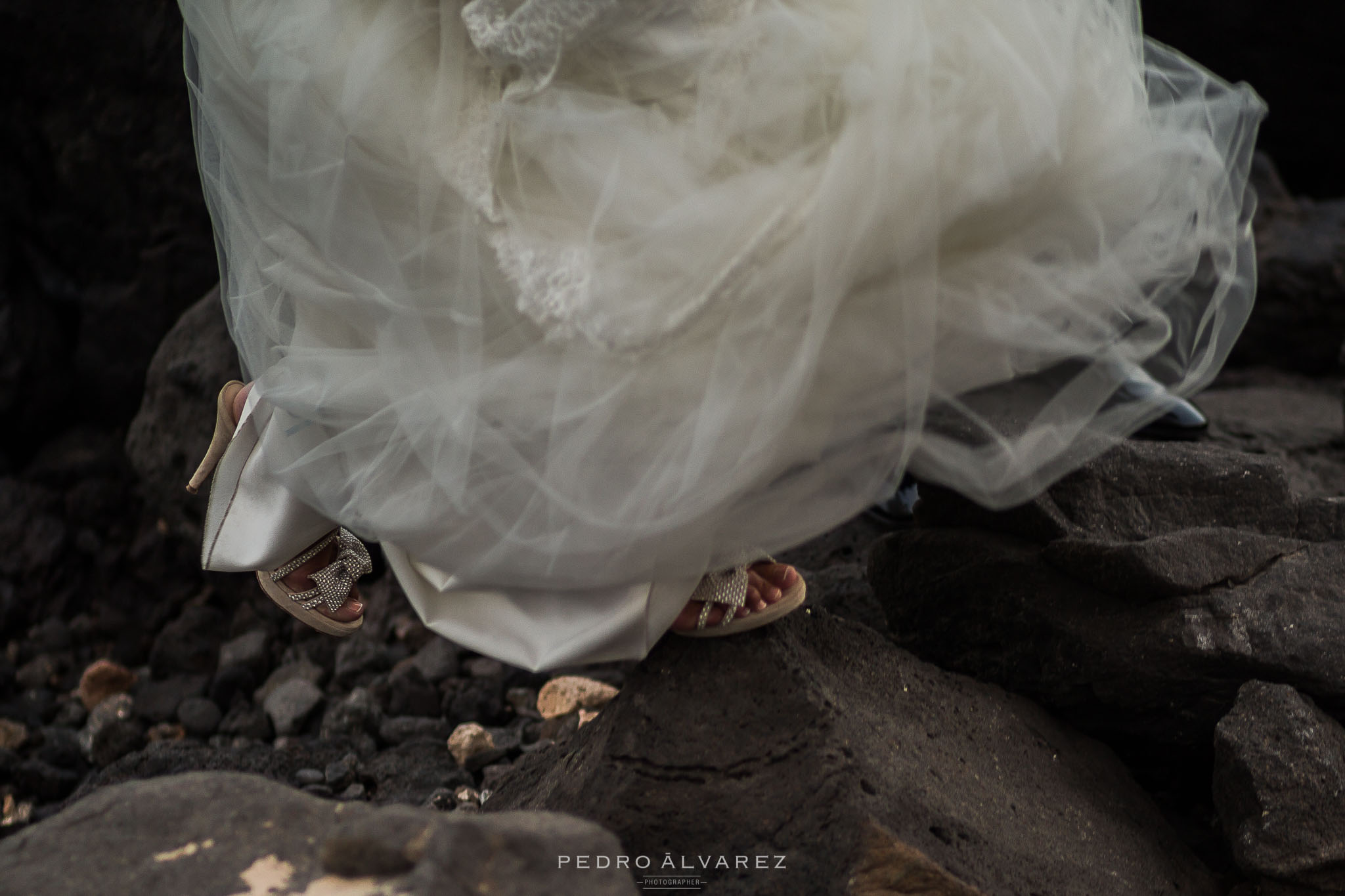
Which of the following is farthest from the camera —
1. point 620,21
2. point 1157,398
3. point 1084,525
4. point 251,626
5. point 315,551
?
point 251,626

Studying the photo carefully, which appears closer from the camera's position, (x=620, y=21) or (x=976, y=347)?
(x=620, y=21)

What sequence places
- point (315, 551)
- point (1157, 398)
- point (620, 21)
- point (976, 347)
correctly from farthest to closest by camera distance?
point (315, 551) < point (1157, 398) < point (976, 347) < point (620, 21)

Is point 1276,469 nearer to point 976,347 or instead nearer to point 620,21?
point 976,347

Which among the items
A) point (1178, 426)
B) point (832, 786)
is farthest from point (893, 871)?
point (1178, 426)

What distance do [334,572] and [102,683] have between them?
1343 mm

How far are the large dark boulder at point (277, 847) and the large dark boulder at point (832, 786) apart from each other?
357mm

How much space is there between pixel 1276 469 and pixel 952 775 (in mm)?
893

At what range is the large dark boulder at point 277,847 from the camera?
987 millimetres

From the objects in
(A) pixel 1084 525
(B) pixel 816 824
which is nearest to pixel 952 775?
(B) pixel 816 824

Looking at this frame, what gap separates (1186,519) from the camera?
1900 millimetres

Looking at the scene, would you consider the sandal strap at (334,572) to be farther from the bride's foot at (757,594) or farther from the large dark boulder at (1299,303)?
the large dark boulder at (1299,303)

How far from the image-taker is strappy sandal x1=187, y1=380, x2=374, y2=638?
5.30 feet

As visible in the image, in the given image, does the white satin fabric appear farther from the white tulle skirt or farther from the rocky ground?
the rocky ground

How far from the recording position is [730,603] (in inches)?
58.7
